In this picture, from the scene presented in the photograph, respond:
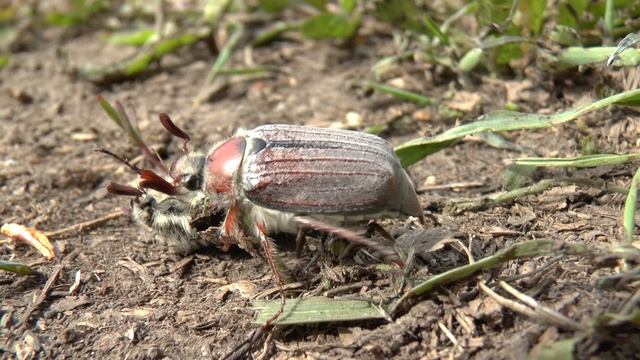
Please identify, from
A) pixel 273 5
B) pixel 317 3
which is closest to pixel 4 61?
pixel 273 5

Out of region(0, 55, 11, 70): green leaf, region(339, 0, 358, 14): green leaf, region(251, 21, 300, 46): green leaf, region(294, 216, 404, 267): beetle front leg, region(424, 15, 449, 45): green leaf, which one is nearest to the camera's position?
region(294, 216, 404, 267): beetle front leg

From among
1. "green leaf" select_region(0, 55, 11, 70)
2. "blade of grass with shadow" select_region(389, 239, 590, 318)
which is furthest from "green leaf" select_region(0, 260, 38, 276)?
"green leaf" select_region(0, 55, 11, 70)

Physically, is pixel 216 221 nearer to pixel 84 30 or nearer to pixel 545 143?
pixel 545 143

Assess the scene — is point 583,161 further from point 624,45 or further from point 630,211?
point 624,45

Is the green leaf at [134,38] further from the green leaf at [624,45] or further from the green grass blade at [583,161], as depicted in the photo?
the green leaf at [624,45]

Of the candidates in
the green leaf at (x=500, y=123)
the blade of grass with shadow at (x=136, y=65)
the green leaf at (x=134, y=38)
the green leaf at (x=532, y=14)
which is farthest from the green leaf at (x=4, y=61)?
the green leaf at (x=532, y=14)

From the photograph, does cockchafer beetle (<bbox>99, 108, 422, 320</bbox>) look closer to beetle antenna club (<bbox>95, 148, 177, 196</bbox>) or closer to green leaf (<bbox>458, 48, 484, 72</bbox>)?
beetle antenna club (<bbox>95, 148, 177, 196</bbox>)
